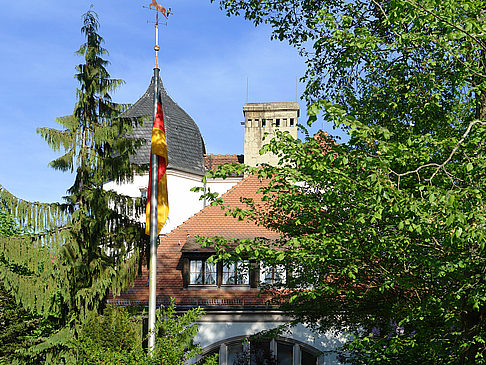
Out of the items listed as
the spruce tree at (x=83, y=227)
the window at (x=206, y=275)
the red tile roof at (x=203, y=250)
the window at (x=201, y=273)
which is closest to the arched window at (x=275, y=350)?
the red tile roof at (x=203, y=250)

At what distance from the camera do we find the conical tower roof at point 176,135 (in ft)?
102

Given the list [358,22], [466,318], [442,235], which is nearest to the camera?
[442,235]

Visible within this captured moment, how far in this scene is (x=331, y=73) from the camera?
41.8ft

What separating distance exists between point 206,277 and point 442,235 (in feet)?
43.6

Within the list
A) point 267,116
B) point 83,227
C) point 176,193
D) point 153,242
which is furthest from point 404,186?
point 267,116

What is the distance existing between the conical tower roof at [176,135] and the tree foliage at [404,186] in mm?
18963

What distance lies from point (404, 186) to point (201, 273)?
12.5 meters

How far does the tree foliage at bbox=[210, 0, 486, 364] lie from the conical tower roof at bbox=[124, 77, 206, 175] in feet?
62.2

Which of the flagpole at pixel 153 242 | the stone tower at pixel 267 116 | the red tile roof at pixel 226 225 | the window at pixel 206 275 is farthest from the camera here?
the stone tower at pixel 267 116

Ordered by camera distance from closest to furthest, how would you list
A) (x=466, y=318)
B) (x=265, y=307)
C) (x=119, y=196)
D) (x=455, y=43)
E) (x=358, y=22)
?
(x=466, y=318) → (x=455, y=43) → (x=358, y=22) → (x=119, y=196) → (x=265, y=307)

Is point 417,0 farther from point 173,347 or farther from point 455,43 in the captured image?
point 173,347

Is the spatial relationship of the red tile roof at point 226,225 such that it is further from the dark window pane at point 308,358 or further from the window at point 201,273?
the dark window pane at point 308,358

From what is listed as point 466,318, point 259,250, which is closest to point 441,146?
point 466,318

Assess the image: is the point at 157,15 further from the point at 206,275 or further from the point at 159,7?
the point at 206,275
